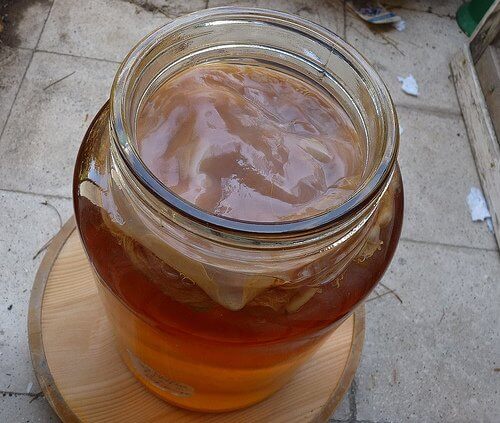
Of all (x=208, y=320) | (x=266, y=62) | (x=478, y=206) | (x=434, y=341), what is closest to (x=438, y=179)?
(x=478, y=206)

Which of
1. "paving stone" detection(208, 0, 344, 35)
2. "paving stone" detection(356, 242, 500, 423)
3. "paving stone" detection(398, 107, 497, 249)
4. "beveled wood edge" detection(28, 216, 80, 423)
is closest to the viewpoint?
"beveled wood edge" detection(28, 216, 80, 423)

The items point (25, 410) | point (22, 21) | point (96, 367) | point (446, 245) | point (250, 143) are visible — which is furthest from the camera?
point (22, 21)

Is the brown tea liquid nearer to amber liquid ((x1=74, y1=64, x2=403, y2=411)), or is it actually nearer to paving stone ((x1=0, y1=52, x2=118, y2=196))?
amber liquid ((x1=74, y1=64, x2=403, y2=411))

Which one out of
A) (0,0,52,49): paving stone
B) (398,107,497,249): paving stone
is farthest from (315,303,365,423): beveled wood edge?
(0,0,52,49): paving stone

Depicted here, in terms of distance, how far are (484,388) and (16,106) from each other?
974 millimetres

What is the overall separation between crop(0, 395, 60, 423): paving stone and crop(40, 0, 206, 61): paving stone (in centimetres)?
72

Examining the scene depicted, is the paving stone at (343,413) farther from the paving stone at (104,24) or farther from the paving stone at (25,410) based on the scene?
the paving stone at (104,24)

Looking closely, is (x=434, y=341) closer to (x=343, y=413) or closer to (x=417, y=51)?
(x=343, y=413)

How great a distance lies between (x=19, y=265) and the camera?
97 centimetres

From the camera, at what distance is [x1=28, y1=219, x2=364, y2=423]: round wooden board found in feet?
2.34

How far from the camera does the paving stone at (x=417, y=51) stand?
53.4 inches

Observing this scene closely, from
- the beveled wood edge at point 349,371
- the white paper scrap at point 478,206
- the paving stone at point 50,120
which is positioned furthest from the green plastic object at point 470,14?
the beveled wood edge at point 349,371

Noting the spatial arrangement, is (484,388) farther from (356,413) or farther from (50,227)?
(50,227)

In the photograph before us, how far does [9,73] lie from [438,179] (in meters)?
0.88
